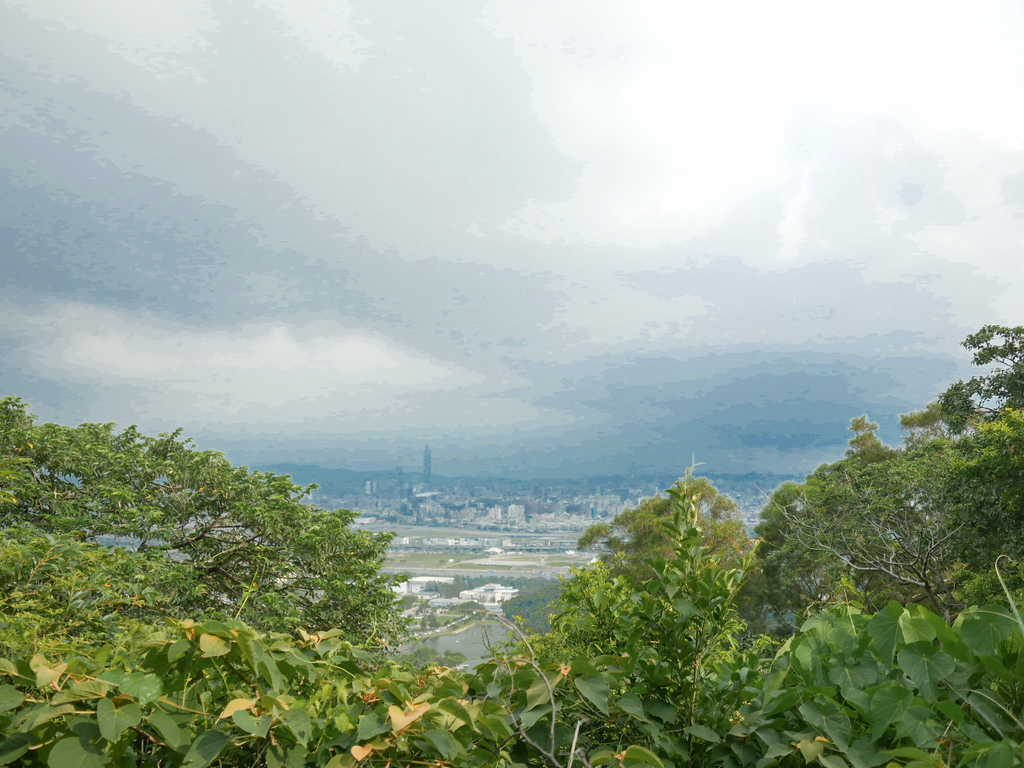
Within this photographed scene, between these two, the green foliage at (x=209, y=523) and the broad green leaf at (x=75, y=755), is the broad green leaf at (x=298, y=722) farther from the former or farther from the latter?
the green foliage at (x=209, y=523)

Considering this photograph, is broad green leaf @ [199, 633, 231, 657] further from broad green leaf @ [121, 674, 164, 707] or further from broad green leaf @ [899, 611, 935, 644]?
broad green leaf @ [899, 611, 935, 644]

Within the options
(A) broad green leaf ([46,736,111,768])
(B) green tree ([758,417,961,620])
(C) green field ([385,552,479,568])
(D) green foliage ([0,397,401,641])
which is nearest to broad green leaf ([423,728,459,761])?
(A) broad green leaf ([46,736,111,768])

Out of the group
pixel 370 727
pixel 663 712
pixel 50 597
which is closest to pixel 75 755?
pixel 370 727

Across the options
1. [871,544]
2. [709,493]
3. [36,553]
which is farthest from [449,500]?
[36,553]

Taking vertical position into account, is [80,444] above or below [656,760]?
above

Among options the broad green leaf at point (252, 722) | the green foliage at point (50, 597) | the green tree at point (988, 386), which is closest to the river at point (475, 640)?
the broad green leaf at point (252, 722)

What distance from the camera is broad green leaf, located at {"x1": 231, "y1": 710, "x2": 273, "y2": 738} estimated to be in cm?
80

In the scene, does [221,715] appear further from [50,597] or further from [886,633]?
[50,597]

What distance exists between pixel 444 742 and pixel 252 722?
0.89ft

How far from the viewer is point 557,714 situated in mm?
1063

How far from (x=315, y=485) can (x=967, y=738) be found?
7.63 metres

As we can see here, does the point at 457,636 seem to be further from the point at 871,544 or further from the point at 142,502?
the point at 871,544

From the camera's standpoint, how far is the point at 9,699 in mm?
847

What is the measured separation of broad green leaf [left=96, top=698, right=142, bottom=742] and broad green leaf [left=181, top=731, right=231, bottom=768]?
0.29 feet
